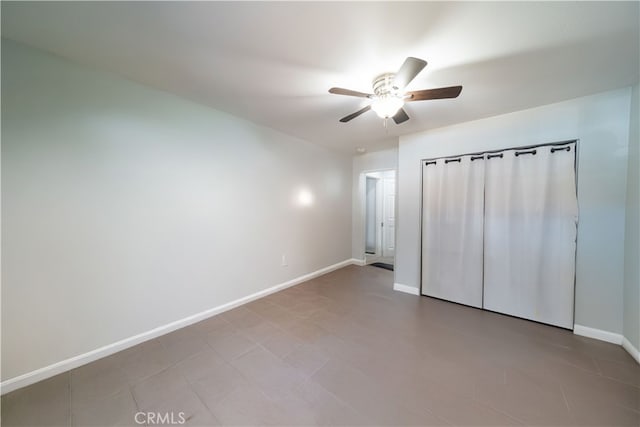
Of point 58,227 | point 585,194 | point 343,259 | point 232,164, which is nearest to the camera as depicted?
point 58,227

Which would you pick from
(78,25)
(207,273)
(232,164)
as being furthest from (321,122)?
(207,273)

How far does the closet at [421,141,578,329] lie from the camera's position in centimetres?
234

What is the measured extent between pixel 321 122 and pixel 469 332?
9.91 feet

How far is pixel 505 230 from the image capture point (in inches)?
104

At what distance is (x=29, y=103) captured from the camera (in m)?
1.57

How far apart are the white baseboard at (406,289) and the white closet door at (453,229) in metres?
0.11

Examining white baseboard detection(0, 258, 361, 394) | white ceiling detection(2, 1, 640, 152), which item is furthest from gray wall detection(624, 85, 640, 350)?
white baseboard detection(0, 258, 361, 394)

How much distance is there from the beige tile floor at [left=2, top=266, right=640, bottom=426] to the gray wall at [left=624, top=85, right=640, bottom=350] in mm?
298

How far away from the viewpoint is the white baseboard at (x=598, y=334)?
209 centimetres

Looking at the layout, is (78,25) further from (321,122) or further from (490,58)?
(490,58)

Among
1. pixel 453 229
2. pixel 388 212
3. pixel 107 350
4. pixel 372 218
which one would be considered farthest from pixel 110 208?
pixel 388 212

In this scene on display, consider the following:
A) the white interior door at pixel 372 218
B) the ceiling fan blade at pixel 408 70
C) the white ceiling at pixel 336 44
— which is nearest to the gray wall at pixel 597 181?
the white ceiling at pixel 336 44

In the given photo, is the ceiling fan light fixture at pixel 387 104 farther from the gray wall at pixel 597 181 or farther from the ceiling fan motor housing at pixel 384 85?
the gray wall at pixel 597 181

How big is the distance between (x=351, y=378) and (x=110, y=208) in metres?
2.48
